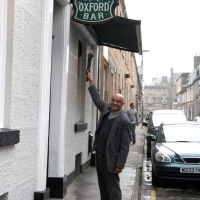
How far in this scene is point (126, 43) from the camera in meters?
10.7

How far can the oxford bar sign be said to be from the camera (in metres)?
6.76

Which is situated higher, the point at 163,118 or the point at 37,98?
the point at 37,98

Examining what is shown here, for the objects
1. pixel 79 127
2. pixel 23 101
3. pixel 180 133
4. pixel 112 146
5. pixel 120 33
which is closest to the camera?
pixel 23 101

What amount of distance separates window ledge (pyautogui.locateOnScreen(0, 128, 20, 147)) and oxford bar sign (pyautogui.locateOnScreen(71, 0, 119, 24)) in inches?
109

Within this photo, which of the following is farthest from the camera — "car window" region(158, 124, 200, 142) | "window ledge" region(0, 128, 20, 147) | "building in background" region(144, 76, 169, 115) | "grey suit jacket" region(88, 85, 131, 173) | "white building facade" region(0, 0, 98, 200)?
"building in background" region(144, 76, 169, 115)

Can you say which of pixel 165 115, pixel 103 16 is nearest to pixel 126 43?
pixel 103 16

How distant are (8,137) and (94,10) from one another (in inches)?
123

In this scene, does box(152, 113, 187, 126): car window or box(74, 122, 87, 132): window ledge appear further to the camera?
box(152, 113, 187, 126): car window

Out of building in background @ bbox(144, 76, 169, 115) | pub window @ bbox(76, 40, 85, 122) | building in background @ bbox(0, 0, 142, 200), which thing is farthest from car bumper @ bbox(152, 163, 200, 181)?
building in background @ bbox(144, 76, 169, 115)

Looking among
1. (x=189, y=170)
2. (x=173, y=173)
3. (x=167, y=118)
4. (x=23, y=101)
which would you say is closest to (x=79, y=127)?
(x=173, y=173)

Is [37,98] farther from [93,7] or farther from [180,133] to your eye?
[180,133]

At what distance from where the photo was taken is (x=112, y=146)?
224 inches

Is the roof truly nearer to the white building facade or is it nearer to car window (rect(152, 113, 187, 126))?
the white building facade

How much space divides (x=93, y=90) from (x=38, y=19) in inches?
57.9
